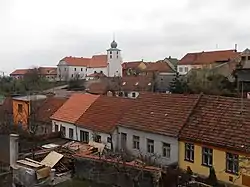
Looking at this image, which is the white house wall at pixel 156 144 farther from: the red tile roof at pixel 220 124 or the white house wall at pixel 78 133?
the red tile roof at pixel 220 124

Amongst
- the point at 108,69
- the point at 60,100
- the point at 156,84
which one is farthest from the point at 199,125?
the point at 108,69

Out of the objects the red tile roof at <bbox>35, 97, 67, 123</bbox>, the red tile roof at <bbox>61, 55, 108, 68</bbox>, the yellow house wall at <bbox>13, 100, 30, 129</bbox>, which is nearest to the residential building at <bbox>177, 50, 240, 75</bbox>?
the red tile roof at <bbox>61, 55, 108, 68</bbox>

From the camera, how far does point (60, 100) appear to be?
31984 mm

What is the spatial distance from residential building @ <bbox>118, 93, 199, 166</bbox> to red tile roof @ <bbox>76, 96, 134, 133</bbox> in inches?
41.1

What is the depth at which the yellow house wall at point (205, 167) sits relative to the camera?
16458 millimetres

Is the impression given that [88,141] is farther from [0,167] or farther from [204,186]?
[204,186]

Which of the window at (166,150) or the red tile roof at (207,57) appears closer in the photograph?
the window at (166,150)

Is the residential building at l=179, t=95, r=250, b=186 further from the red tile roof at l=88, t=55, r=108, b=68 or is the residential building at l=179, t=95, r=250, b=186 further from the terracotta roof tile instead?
the terracotta roof tile

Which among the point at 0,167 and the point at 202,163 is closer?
the point at 202,163

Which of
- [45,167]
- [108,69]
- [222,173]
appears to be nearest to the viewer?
[222,173]

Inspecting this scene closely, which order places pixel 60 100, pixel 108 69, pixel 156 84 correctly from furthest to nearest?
pixel 108 69 → pixel 156 84 → pixel 60 100

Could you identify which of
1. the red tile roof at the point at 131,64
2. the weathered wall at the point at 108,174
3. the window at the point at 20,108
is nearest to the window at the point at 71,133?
the weathered wall at the point at 108,174

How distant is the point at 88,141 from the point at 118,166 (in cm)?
795

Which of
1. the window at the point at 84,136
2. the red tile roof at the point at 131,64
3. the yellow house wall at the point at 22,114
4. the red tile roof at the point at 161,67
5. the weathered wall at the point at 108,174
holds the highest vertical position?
the red tile roof at the point at 131,64
